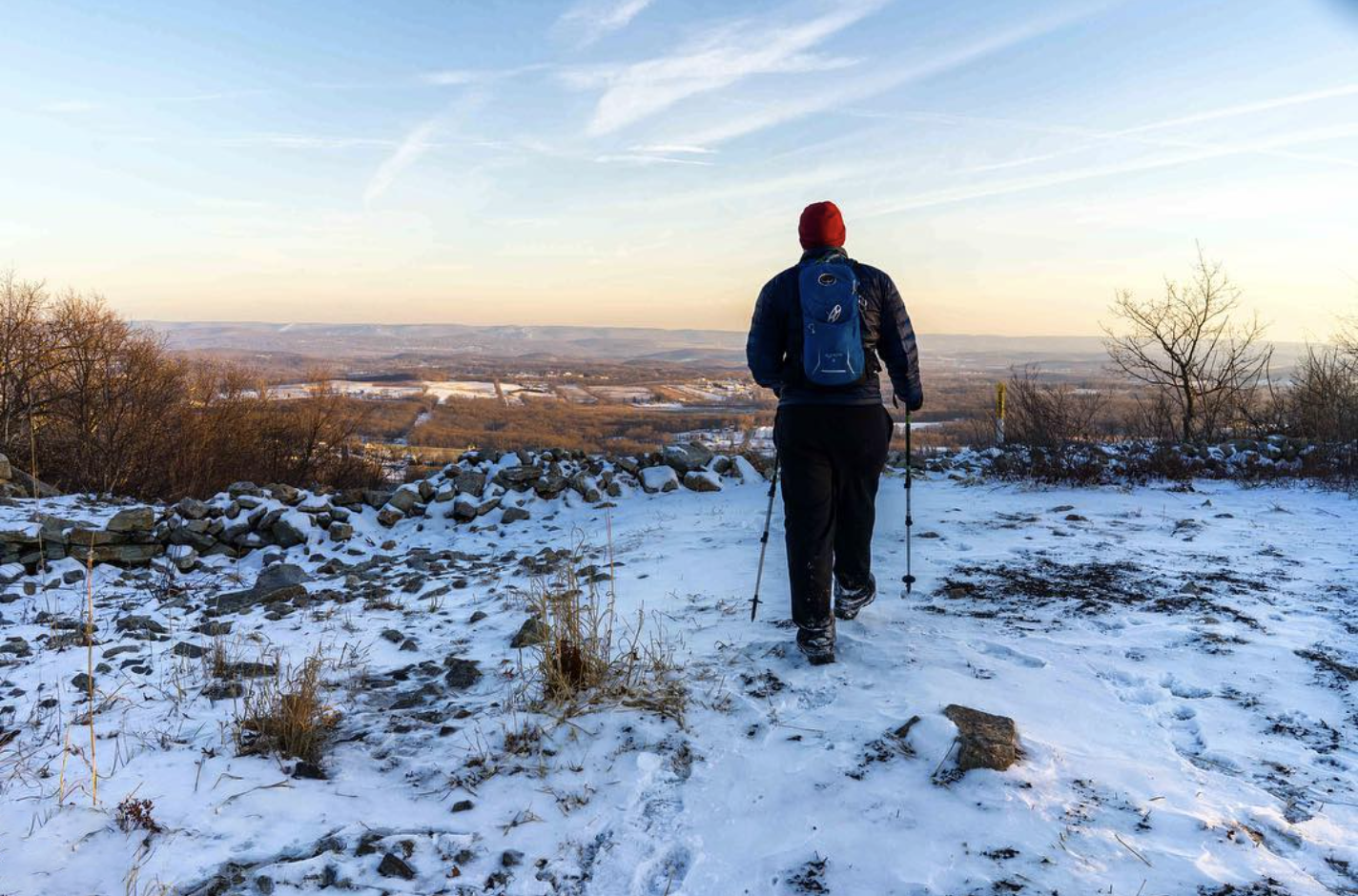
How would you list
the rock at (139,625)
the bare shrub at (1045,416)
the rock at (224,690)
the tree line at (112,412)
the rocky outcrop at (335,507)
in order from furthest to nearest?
the tree line at (112,412) → the bare shrub at (1045,416) → the rocky outcrop at (335,507) → the rock at (139,625) → the rock at (224,690)

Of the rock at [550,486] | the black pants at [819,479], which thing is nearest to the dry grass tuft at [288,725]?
the black pants at [819,479]

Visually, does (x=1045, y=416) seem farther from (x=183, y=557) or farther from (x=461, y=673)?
(x=183, y=557)

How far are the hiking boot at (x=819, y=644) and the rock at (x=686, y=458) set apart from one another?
22.2ft

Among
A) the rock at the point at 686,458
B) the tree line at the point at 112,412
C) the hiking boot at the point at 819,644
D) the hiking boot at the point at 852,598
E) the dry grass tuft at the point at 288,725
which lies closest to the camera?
the dry grass tuft at the point at 288,725

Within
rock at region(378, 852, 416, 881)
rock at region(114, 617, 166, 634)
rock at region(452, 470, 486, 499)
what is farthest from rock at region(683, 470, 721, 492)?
rock at region(378, 852, 416, 881)

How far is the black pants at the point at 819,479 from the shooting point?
3576mm

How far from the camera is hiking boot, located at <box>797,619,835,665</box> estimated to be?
11.8ft

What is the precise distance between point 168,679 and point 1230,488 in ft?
35.0

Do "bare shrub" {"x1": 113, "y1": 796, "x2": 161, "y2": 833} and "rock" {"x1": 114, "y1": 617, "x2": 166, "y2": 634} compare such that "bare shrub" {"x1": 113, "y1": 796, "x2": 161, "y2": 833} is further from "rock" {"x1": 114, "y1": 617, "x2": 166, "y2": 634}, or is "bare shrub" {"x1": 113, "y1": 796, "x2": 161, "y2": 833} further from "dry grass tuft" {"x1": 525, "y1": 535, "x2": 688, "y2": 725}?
"rock" {"x1": 114, "y1": 617, "x2": 166, "y2": 634}

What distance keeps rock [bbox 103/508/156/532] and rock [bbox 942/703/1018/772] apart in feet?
24.6

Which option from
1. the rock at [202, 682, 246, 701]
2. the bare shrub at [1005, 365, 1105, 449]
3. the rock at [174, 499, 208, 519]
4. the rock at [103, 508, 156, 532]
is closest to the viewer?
the rock at [202, 682, 246, 701]

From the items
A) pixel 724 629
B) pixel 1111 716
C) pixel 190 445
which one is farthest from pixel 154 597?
pixel 190 445

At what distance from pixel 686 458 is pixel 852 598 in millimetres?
6631

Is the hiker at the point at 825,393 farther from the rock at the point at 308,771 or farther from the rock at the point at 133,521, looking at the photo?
the rock at the point at 133,521
